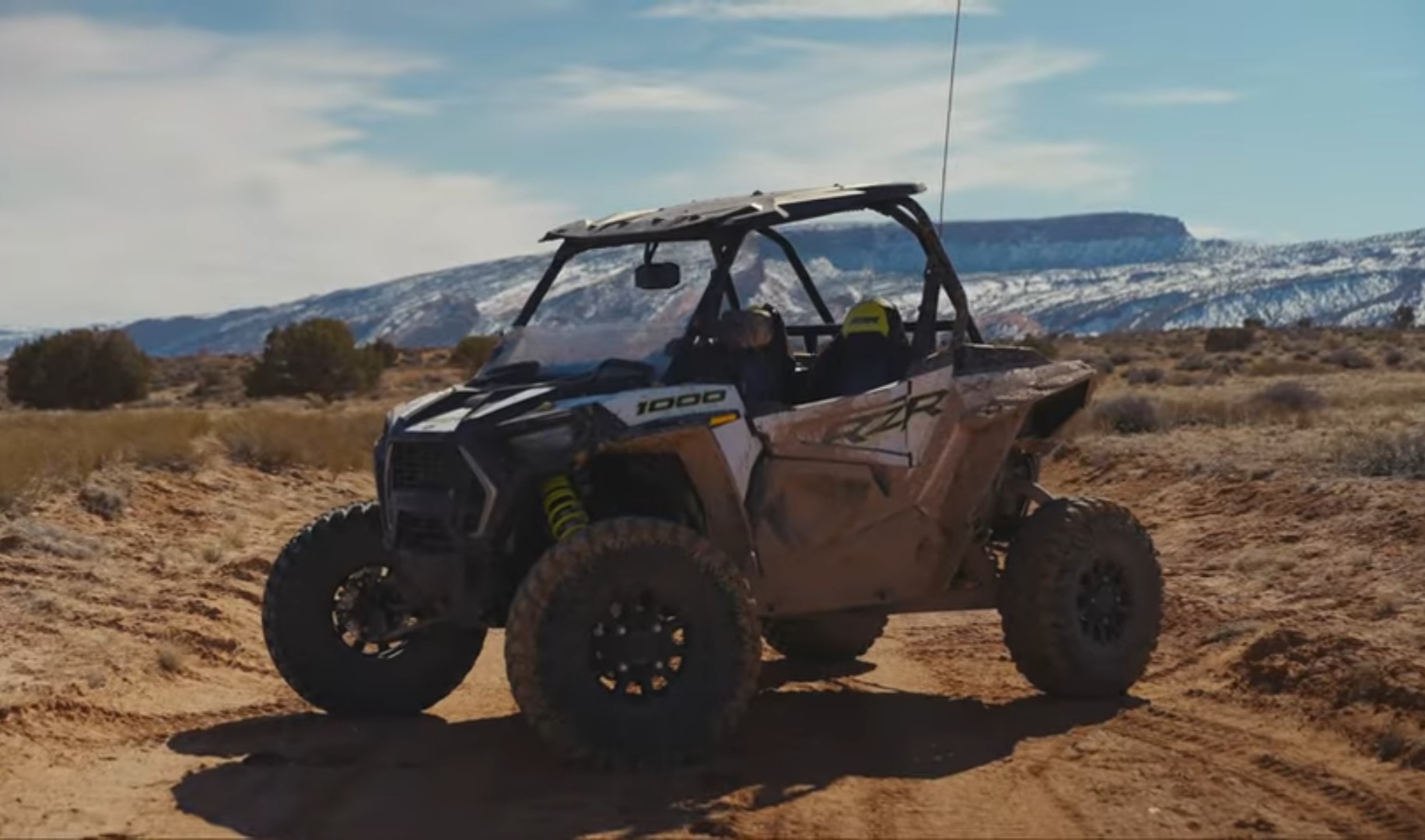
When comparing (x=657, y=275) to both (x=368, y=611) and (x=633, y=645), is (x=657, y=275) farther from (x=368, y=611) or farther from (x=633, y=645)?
(x=633, y=645)

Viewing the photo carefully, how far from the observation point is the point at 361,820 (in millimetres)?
6891

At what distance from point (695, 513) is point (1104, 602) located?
2.67 metres

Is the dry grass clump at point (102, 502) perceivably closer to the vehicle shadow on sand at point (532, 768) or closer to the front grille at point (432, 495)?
the vehicle shadow on sand at point (532, 768)

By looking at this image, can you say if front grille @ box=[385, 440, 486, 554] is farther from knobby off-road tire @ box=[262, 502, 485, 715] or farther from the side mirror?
the side mirror

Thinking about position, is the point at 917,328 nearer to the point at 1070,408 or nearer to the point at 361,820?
the point at 1070,408

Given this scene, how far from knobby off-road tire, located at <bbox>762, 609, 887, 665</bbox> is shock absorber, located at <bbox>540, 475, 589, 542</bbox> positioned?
9.16ft

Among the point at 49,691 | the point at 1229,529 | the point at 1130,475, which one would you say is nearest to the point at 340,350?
the point at 1130,475

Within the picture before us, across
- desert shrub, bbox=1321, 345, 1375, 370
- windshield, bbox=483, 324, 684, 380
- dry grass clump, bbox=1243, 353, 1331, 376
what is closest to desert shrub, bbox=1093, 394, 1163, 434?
Result: dry grass clump, bbox=1243, 353, 1331, 376

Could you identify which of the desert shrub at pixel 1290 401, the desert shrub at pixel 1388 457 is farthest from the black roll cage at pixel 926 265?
the desert shrub at pixel 1290 401

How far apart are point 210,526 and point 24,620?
6.68 meters

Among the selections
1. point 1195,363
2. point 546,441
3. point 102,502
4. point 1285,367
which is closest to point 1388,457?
point 546,441

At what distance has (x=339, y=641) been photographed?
29.5 ft

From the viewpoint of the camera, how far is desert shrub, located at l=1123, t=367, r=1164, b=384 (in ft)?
136

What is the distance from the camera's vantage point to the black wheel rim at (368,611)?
905cm
